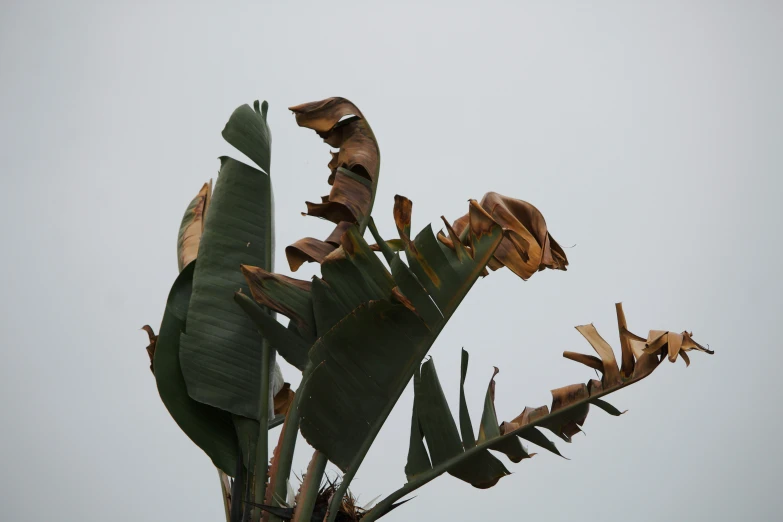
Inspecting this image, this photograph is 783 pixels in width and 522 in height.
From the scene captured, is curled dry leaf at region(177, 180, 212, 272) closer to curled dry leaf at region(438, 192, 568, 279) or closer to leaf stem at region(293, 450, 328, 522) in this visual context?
leaf stem at region(293, 450, 328, 522)

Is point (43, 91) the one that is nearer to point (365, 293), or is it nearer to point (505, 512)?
point (365, 293)

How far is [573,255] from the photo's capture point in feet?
8.06

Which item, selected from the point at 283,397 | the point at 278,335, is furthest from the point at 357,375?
the point at 283,397

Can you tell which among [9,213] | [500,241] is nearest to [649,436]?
[500,241]

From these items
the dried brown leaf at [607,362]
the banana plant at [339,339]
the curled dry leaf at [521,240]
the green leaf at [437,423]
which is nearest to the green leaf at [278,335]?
the banana plant at [339,339]

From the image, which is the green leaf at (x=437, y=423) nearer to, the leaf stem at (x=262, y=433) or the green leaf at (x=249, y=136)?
the leaf stem at (x=262, y=433)

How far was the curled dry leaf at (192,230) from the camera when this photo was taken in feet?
5.17

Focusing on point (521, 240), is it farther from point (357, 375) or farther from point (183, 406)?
point (183, 406)

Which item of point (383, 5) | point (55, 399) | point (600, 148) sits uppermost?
point (383, 5)

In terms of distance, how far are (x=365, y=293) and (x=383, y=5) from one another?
75.0 inches

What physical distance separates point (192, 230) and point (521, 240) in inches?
31.9

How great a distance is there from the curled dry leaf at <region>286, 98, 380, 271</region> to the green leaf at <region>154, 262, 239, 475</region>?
0.31m

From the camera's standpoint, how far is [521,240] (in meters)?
1.14

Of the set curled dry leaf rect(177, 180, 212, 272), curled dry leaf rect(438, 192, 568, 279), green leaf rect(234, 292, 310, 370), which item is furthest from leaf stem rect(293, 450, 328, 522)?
curled dry leaf rect(177, 180, 212, 272)
